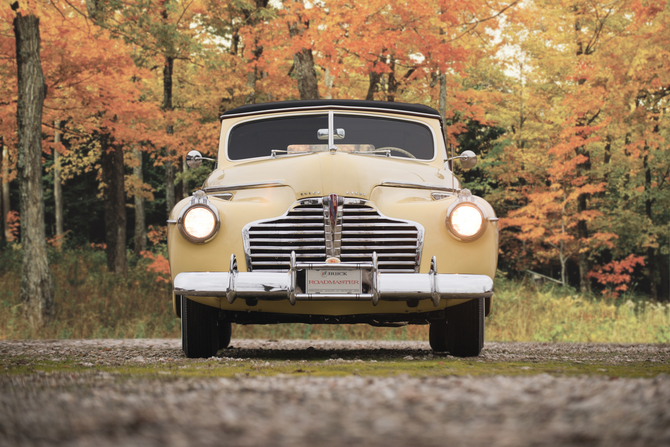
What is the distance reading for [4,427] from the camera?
5.71 feet

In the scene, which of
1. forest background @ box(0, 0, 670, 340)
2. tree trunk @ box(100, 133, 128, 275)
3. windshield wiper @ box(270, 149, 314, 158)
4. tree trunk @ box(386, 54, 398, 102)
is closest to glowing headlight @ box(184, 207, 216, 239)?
windshield wiper @ box(270, 149, 314, 158)

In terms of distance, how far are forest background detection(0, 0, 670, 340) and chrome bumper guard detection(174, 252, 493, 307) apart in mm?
7218

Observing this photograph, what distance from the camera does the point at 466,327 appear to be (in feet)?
16.7

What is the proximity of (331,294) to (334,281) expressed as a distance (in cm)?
9

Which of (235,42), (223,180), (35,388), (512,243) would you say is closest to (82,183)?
(235,42)

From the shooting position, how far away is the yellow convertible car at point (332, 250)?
4453 mm

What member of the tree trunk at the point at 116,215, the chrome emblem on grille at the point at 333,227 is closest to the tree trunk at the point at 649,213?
the tree trunk at the point at 116,215

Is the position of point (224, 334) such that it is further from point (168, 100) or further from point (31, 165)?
point (168, 100)

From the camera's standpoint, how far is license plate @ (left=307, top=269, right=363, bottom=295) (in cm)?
445

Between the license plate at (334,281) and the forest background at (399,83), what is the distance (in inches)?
300

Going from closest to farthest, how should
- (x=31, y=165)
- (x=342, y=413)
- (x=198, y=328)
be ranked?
(x=342, y=413) < (x=198, y=328) < (x=31, y=165)

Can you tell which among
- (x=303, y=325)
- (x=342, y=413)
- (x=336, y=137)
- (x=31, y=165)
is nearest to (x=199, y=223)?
(x=336, y=137)

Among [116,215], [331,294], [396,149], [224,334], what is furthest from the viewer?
[116,215]

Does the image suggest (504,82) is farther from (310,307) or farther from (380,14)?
(310,307)
